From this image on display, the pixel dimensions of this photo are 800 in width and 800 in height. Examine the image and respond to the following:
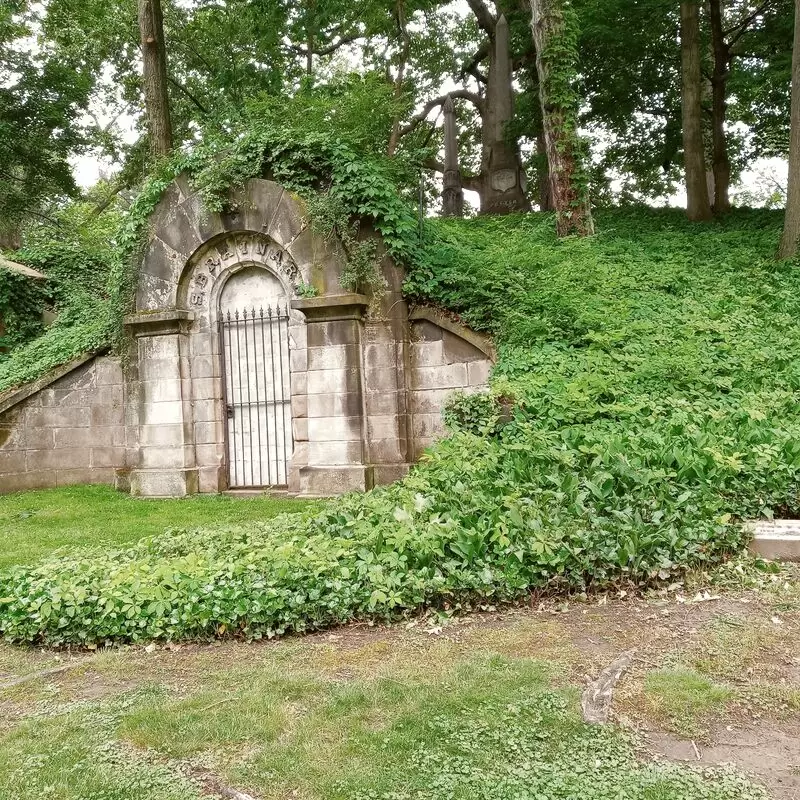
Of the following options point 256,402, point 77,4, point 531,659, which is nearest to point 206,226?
point 256,402

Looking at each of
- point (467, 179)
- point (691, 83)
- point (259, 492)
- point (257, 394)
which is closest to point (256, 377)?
point (257, 394)

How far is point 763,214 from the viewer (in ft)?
53.2

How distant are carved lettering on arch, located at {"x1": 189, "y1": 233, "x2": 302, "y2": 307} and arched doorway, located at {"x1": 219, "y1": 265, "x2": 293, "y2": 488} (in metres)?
0.18

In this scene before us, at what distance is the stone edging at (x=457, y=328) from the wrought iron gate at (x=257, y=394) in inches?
80.4

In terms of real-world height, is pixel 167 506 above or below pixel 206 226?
below

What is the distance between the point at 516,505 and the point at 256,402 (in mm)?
6072

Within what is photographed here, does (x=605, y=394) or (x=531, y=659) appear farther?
(x=605, y=394)

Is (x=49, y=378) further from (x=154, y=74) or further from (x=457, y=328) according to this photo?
(x=457, y=328)

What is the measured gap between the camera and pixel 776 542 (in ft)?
17.2

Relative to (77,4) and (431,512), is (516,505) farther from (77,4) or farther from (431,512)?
(77,4)

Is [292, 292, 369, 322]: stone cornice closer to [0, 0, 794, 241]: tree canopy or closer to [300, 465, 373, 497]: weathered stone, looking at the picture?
[300, 465, 373, 497]: weathered stone

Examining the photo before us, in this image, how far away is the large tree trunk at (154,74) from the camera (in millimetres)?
13398

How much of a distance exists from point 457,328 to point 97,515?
17.0 feet

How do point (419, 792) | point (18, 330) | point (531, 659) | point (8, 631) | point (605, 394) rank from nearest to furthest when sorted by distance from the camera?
point (419, 792)
point (531, 659)
point (8, 631)
point (605, 394)
point (18, 330)
